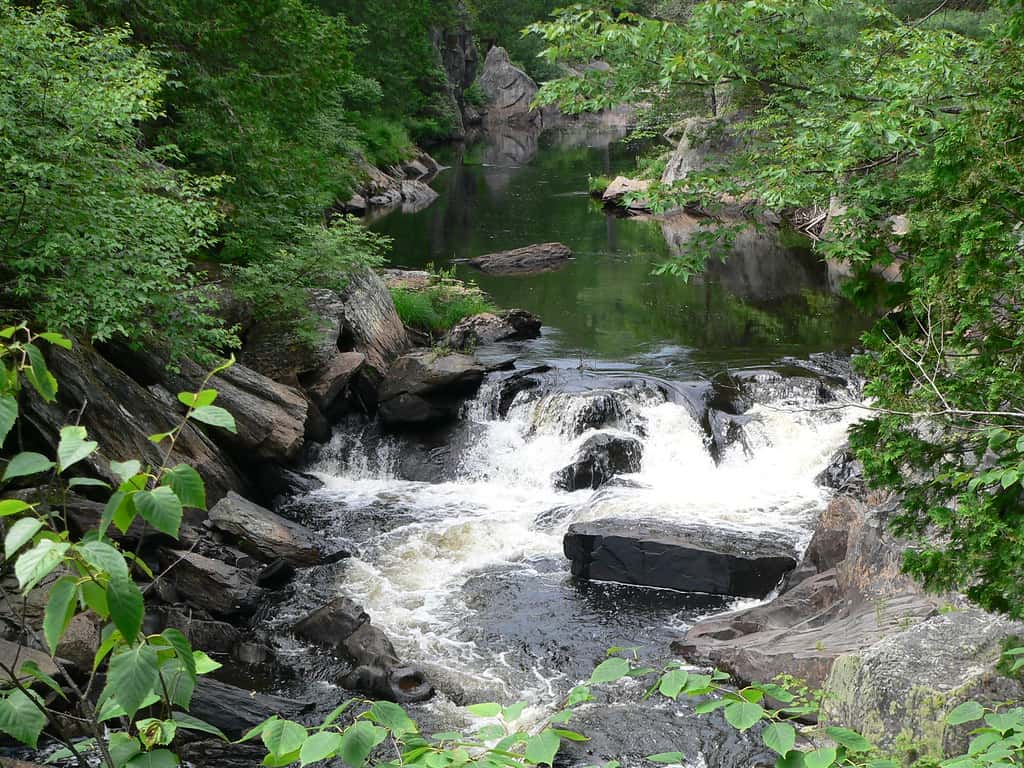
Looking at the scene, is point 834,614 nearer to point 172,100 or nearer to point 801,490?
point 801,490

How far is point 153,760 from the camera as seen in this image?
2.34m

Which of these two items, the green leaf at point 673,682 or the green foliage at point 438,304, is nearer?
the green leaf at point 673,682

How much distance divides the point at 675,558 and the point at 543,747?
9.22 m

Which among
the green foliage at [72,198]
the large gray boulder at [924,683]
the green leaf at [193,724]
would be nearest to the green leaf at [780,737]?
the green leaf at [193,724]

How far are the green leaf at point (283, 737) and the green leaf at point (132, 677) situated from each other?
1.09 feet

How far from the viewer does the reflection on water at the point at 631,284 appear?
61.7ft

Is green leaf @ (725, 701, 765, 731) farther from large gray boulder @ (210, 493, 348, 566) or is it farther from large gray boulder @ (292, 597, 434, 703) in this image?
large gray boulder @ (210, 493, 348, 566)

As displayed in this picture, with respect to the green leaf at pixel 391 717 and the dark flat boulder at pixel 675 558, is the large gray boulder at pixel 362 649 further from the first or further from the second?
the green leaf at pixel 391 717

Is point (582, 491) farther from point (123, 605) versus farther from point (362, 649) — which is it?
point (123, 605)

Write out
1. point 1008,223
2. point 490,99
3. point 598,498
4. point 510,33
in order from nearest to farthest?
1. point 1008,223
2. point 598,498
3. point 490,99
4. point 510,33

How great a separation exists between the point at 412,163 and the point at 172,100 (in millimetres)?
29476

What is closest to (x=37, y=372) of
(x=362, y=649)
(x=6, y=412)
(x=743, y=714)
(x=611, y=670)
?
(x=6, y=412)

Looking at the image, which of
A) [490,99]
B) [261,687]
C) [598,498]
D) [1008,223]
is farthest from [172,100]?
[490,99]

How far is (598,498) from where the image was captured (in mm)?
13938
